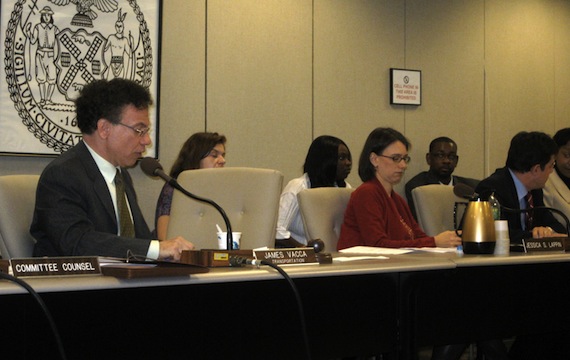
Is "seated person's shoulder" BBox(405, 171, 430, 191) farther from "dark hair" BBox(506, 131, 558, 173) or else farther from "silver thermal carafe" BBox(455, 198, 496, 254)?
"silver thermal carafe" BBox(455, 198, 496, 254)

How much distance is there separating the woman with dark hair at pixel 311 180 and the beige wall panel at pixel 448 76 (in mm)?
1239

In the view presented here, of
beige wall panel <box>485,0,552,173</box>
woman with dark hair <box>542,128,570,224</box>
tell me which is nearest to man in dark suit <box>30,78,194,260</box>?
woman with dark hair <box>542,128,570,224</box>

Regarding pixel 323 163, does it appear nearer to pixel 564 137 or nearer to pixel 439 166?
pixel 439 166

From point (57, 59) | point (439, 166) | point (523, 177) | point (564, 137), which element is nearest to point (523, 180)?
point (523, 177)

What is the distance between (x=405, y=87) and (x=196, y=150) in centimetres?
240

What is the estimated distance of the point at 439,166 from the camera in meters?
5.73

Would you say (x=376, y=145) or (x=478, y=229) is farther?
(x=376, y=145)

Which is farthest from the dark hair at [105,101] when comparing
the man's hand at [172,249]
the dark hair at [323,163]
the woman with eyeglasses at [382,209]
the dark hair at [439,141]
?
the dark hair at [439,141]

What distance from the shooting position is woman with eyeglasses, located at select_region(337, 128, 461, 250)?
10.7 feet

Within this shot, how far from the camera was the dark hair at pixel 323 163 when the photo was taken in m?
4.67

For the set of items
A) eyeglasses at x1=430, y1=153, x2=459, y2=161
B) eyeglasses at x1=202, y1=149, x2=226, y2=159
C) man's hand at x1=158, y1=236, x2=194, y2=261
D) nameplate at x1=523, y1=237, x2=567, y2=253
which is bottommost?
nameplate at x1=523, y1=237, x2=567, y2=253

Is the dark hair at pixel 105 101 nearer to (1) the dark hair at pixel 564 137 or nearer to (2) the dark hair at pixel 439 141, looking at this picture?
(1) the dark hair at pixel 564 137

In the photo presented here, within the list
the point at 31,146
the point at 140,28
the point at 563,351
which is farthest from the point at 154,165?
the point at 140,28

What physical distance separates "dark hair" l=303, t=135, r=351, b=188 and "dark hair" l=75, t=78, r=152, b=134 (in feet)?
7.20
